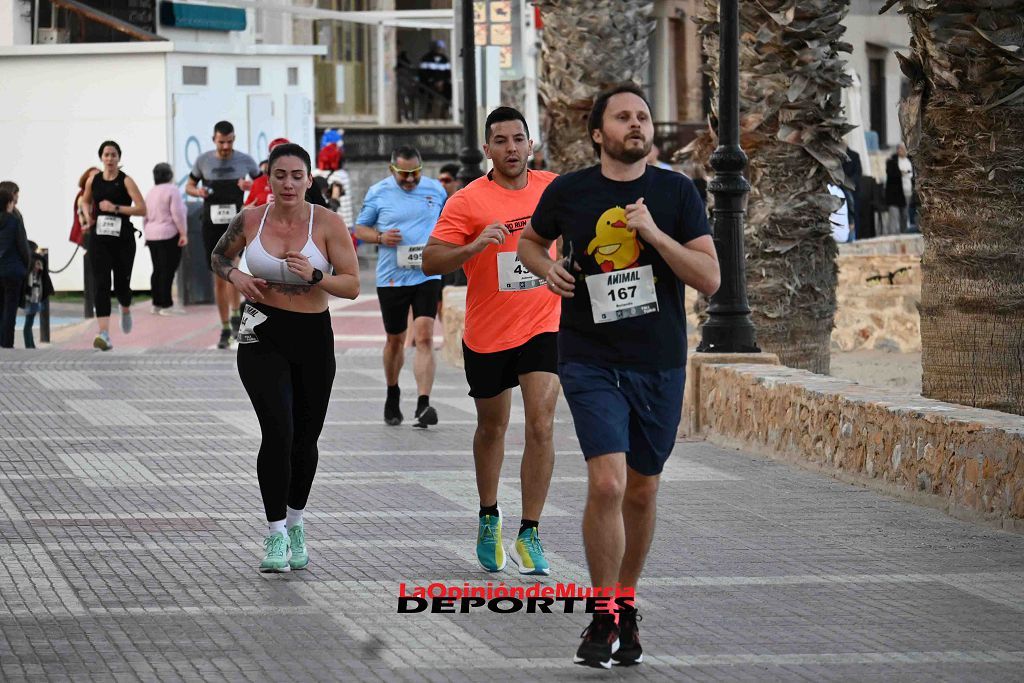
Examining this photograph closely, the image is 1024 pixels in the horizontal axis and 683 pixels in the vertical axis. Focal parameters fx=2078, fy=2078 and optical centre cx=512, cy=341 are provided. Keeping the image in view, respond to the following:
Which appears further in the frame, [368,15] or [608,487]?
[368,15]

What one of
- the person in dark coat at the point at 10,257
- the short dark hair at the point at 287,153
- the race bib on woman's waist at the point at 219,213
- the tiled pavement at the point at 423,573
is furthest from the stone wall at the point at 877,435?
the person in dark coat at the point at 10,257

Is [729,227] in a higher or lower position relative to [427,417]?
higher

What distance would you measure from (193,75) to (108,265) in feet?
28.2

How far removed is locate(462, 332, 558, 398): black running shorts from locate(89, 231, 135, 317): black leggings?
35.0 ft

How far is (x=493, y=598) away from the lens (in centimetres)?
749

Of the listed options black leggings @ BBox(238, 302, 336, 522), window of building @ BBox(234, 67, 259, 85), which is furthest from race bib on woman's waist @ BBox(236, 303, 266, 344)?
window of building @ BBox(234, 67, 259, 85)

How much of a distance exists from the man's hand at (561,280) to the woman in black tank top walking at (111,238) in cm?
1213

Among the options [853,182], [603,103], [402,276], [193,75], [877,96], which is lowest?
[402,276]

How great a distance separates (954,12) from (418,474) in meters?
3.65

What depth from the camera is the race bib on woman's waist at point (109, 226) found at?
18469 mm

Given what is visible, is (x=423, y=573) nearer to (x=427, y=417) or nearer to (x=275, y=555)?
(x=275, y=555)

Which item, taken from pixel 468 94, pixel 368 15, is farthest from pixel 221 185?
pixel 368 15

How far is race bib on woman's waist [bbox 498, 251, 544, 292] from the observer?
827 cm

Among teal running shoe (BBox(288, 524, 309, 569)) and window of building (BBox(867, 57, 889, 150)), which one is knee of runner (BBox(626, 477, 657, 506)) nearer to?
teal running shoe (BBox(288, 524, 309, 569))
